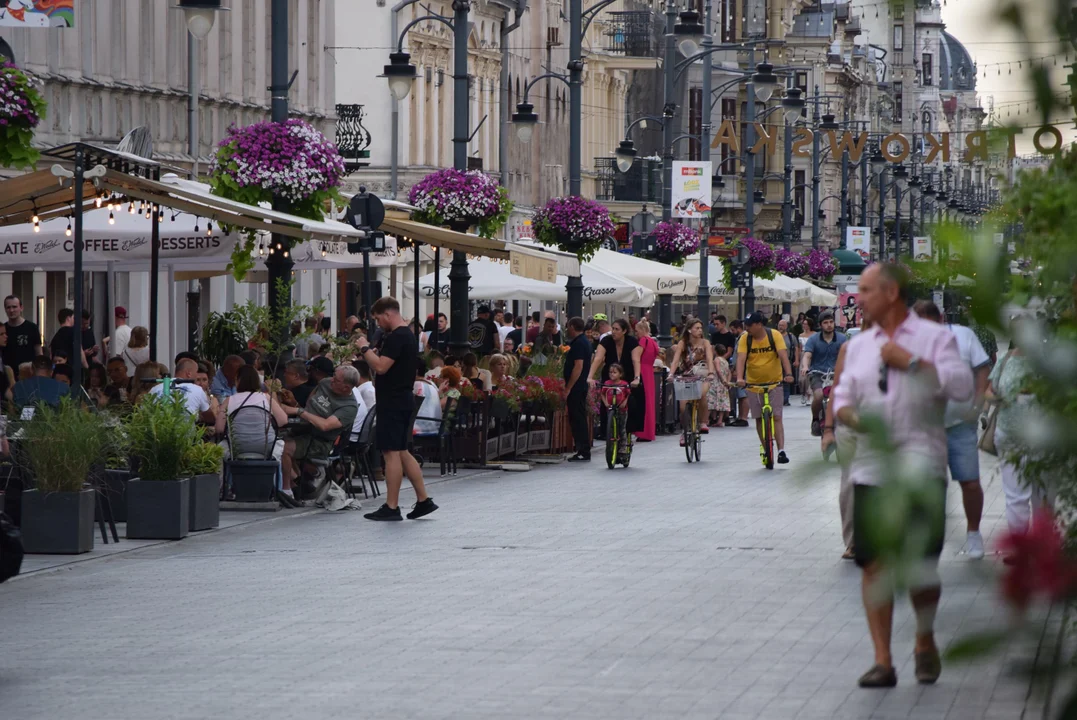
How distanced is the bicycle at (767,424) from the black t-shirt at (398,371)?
262 inches

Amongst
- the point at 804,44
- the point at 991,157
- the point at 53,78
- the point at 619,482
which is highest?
the point at 804,44

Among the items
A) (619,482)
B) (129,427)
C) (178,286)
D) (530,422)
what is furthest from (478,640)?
→ (178,286)

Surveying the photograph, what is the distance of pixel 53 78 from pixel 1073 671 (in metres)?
29.5

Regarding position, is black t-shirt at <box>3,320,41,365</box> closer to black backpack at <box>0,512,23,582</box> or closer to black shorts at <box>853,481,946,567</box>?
black backpack at <box>0,512,23,582</box>

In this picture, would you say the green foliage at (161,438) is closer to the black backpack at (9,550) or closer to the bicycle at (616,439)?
the black backpack at (9,550)

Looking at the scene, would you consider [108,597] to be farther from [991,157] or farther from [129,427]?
[991,157]

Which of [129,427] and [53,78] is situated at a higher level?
[53,78]

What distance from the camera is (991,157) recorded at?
98.9 inches

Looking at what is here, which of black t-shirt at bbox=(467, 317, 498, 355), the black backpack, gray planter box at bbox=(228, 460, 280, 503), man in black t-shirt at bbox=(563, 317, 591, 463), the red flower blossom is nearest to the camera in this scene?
the red flower blossom

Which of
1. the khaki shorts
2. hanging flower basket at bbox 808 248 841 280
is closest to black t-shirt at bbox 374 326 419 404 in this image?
the khaki shorts

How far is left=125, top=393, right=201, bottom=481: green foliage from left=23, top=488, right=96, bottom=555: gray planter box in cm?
108

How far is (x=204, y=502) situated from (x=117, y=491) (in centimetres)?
66

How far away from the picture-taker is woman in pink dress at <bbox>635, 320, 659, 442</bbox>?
26625 millimetres

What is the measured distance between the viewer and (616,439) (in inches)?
912
